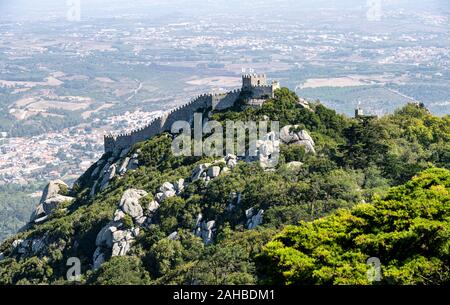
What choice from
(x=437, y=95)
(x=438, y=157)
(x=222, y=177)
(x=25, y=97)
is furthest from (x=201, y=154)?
(x=25, y=97)

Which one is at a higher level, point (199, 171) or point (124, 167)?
point (199, 171)

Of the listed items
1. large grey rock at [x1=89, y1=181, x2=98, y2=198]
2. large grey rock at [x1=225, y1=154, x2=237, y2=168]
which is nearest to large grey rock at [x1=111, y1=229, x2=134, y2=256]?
large grey rock at [x1=225, y1=154, x2=237, y2=168]

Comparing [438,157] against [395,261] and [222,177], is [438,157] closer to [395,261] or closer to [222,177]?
[222,177]

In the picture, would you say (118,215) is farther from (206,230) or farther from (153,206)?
(206,230)

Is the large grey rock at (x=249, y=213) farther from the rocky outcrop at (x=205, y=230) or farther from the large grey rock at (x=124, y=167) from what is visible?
the large grey rock at (x=124, y=167)

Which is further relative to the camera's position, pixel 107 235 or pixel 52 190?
pixel 52 190

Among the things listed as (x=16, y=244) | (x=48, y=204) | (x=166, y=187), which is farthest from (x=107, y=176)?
(x=166, y=187)
